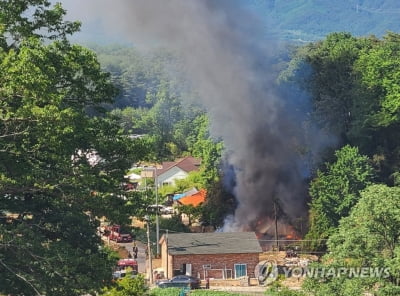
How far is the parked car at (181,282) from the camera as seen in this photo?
35875 mm

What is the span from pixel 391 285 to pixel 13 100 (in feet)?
33.6

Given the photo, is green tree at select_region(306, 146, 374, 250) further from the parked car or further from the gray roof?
the parked car

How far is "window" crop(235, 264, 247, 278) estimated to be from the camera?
38.5m

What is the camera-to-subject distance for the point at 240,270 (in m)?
38.6

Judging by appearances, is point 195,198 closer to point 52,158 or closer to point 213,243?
point 213,243

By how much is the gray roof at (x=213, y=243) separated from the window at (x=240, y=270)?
2.25ft

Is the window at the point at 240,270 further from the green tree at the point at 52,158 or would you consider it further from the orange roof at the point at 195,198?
the green tree at the point at 52,158

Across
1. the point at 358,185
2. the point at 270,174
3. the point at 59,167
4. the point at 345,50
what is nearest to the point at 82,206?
the point at 59,167

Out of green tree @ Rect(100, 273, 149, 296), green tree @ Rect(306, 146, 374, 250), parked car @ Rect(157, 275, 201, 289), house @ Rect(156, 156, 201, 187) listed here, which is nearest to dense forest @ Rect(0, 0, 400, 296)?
green tree @ Rect(100, 273, 149, 296)

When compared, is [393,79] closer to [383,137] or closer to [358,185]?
[383,137]

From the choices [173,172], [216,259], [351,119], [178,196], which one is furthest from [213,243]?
[173,172]

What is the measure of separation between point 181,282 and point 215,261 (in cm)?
301

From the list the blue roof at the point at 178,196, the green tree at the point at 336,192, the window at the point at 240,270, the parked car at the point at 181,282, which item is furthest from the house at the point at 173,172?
the parked car at the point at 181,282

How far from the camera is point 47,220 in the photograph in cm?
1947
